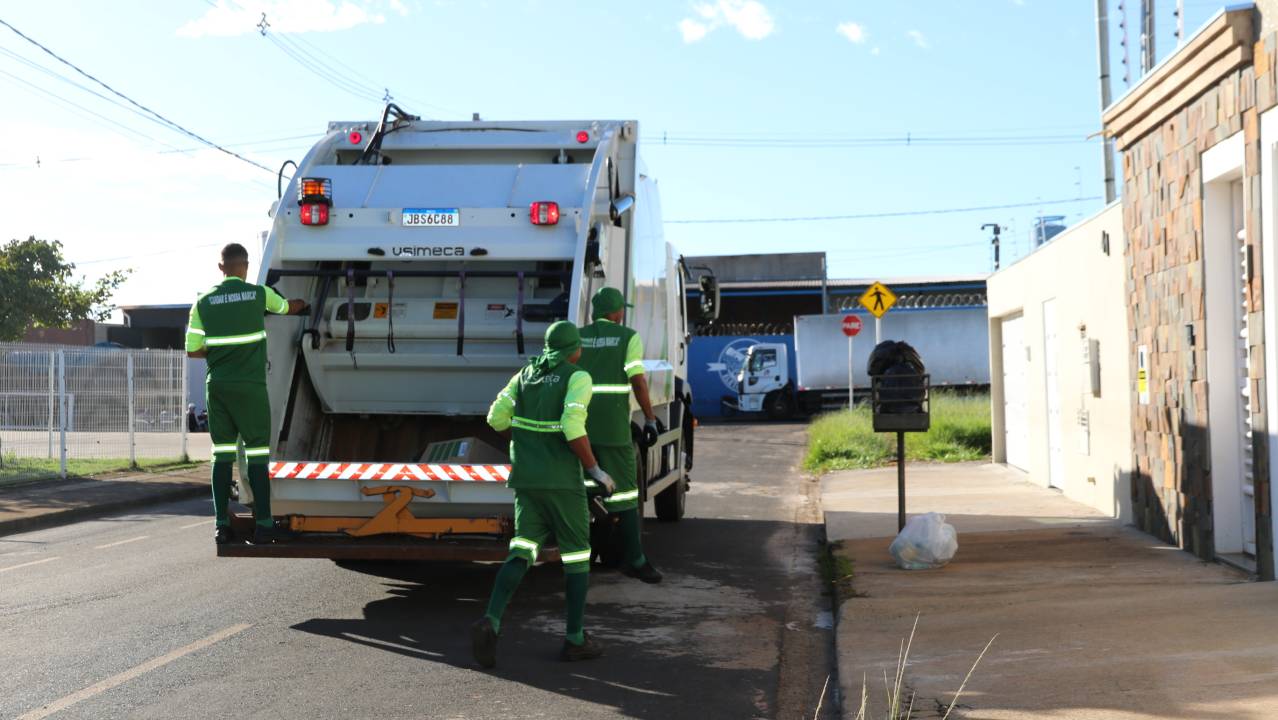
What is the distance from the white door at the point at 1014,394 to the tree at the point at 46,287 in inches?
724

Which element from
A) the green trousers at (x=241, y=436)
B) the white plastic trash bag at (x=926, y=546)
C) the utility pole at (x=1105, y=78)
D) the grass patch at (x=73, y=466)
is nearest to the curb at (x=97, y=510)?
the grass patch at (x=73, y=466)

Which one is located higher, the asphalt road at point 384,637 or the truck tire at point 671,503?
the truck tire at point 671,503

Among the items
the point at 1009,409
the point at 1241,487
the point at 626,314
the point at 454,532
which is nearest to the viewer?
the point at 454,532

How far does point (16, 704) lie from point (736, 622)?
154 inches

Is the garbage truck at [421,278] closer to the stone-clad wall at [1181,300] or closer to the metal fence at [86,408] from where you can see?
the stone-clad wall at [1181,300]

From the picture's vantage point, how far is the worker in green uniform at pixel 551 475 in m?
6.36

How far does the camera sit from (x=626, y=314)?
30.7 ft

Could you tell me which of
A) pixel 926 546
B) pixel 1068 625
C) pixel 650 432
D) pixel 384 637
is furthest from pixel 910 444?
pixel 384 637

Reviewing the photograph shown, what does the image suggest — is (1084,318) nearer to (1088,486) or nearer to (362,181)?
(1088,486)

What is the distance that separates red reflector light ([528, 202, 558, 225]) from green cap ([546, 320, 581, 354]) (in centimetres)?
208

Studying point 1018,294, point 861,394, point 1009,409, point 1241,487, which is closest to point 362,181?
point 1241,487

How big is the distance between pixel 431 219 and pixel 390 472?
1844mm

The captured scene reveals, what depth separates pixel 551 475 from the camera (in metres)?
6.39

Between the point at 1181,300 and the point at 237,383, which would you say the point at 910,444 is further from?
the point at 237,383
